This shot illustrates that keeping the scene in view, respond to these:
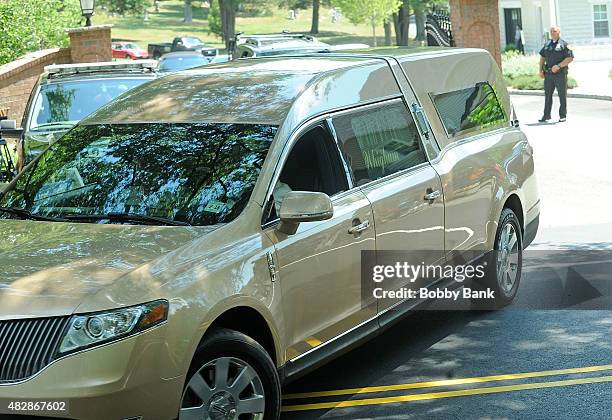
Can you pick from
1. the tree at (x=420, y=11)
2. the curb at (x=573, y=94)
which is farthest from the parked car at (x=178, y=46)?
the curb at (x=573, y=94)

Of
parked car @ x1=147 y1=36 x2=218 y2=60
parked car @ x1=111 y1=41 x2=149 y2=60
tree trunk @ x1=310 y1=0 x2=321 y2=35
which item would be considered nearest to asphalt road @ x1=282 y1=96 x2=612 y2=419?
parked car @ x1=147 y1=36 x2=218 y2=60

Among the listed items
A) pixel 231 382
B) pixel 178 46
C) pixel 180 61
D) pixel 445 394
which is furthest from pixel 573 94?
pixel 178 46

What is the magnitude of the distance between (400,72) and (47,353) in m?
3.80

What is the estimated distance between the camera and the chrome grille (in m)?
4.99

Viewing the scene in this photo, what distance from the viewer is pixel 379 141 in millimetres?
7379

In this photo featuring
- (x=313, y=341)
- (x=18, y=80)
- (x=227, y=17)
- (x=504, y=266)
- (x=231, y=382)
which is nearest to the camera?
(x=231, y=382)

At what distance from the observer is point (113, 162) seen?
666cm

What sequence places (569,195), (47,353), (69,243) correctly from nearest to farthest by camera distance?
(47,353), (69,243), (569,195)

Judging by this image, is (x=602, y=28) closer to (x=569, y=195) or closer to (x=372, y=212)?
(x=569, y=195)

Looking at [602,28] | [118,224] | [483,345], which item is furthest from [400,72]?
[602,28]

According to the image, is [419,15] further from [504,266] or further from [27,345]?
[27,345]

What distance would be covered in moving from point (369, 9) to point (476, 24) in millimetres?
43952

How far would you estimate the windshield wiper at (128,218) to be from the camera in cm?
605

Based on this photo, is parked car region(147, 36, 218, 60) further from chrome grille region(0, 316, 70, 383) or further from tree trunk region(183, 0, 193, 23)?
chrome grille region(0, 316, 70, 383)
